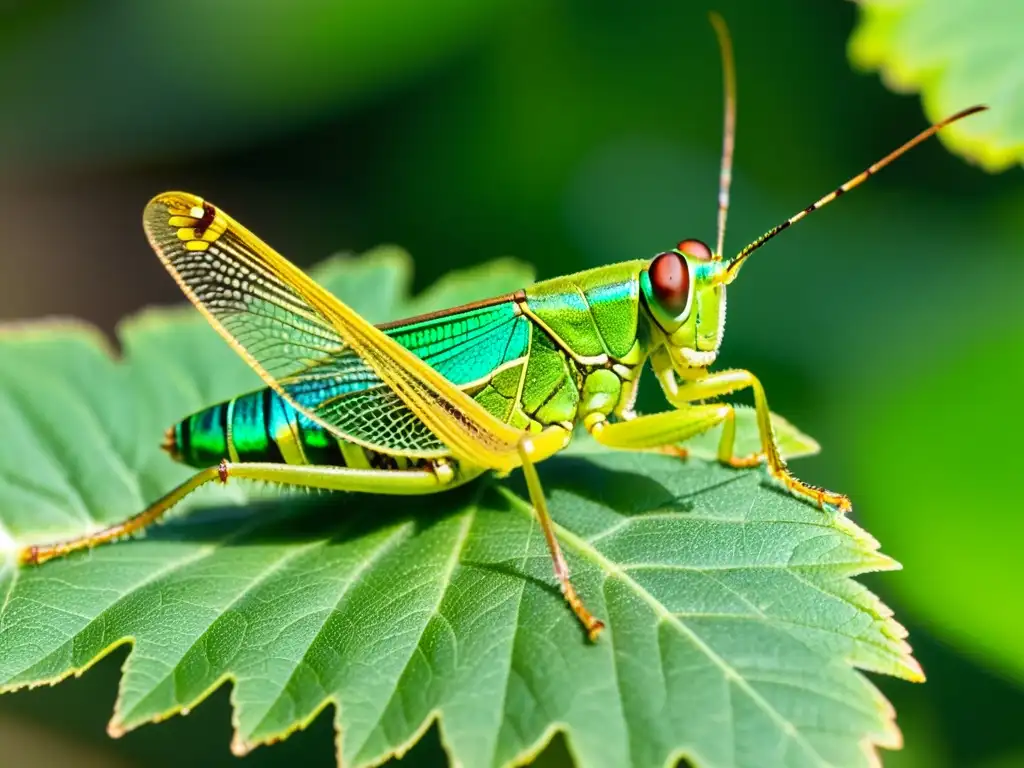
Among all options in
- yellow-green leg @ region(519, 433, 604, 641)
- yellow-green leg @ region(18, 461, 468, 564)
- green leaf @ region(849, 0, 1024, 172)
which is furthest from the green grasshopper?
green leaf @ region(849, 0, 1024, 172)

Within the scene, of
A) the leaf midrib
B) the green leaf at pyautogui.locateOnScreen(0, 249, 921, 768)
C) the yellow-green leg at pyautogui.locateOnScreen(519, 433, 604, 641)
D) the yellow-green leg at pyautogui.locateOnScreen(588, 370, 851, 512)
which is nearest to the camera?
the leaf midrib

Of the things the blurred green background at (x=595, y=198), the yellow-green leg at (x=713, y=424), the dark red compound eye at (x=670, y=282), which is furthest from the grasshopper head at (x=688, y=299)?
the blurred green background at (x=595, y=198)

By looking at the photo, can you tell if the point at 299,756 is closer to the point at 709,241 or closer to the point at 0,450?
the point at 0,450

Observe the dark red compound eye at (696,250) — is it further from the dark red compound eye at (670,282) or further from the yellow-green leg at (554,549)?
the yellow-green leg at (554,549)

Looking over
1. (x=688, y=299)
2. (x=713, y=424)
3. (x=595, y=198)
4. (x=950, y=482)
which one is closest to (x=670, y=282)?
(x=688, y=299)

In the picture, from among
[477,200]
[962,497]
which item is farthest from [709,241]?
[962,497]

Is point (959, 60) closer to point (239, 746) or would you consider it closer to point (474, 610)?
point (474, 610)

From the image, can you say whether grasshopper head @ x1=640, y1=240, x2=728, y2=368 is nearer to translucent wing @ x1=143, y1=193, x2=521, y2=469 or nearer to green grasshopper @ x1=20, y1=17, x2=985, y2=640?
green grasshopper @ x1=20, y1=17, x2=985, y2=640
